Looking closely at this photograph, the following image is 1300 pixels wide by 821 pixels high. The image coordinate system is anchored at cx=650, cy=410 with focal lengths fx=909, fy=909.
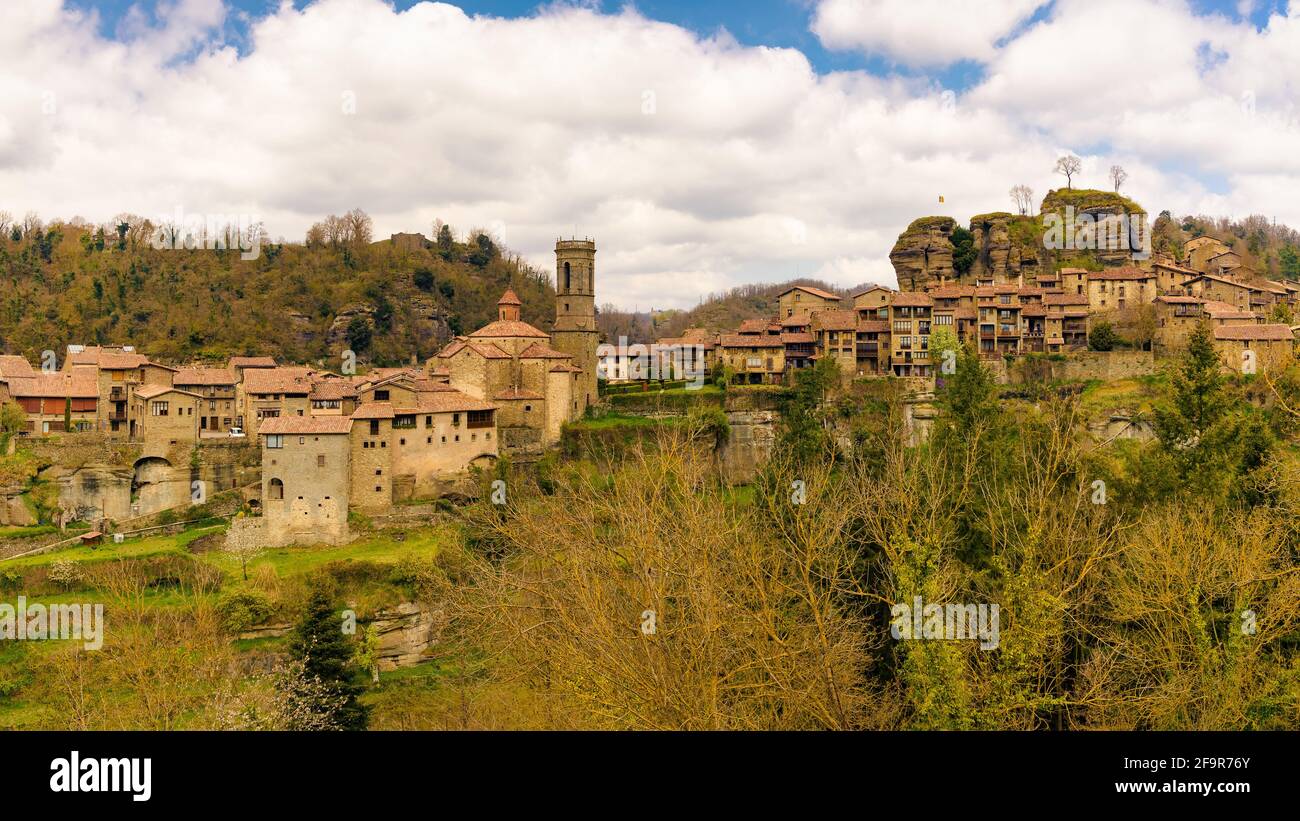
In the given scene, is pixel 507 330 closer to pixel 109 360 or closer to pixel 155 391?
pixel 155 391

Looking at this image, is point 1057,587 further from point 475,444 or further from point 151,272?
point 151,272

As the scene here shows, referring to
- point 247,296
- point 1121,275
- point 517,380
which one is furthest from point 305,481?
point 1121,275

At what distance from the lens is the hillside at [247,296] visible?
75062mm

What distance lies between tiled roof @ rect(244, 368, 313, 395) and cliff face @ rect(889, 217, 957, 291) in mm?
44600

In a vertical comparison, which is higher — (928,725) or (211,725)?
(928,725)

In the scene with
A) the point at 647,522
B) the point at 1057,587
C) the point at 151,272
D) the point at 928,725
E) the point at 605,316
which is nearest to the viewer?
the point at 928,725

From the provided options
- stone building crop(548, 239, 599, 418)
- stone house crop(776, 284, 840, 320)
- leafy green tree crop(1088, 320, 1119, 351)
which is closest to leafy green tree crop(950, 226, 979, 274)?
stone house crop(776, 284, 840, 320)

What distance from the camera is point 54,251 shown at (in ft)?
301

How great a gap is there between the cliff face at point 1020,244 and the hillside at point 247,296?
124ft

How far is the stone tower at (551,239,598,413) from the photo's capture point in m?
55.1

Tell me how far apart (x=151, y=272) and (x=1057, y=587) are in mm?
89958

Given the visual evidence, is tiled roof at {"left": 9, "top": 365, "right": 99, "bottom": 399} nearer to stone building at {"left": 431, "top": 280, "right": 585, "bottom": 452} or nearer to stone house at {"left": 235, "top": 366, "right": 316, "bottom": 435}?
stone house at {"left": 235, "top": 366, "right": 316, "bottom": 435}

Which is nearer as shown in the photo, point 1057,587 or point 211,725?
point 1057,587
